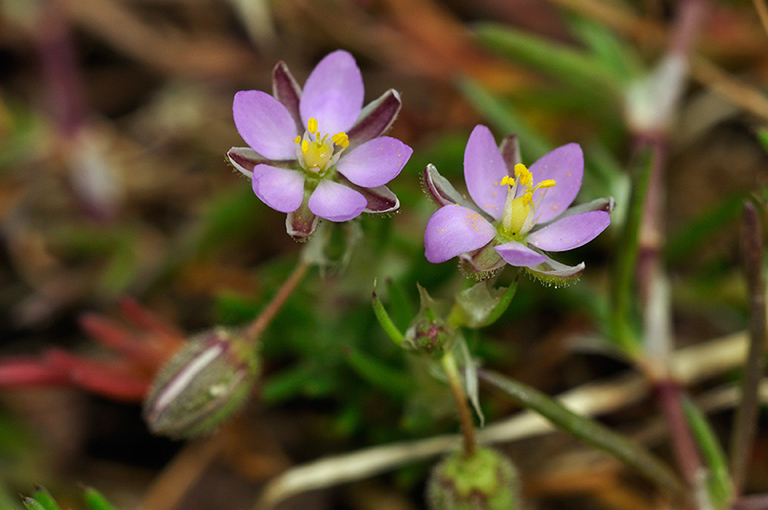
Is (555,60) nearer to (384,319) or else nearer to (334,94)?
(334,94)

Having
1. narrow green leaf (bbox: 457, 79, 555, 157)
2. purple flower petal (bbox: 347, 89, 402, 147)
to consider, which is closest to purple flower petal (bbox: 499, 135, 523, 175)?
purple flower petal (bbox: 347, 89, 402, 147)

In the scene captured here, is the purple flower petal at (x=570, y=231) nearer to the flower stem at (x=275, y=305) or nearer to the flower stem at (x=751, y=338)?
the flower stem at (x=751, y=338)

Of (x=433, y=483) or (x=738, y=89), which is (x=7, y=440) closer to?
(x=433, y=483)

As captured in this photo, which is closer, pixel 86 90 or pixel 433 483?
pixel 433 483

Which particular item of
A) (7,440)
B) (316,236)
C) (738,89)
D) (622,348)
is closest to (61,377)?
(7,440)

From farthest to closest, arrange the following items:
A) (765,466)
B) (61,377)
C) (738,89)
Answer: (738,89), (765,466), (61,377)

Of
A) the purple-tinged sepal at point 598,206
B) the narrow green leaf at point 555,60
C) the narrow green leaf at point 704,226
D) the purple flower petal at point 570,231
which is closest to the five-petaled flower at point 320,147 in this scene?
the purple flower petal at point 570,231

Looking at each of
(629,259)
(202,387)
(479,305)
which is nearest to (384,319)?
(479,305)
